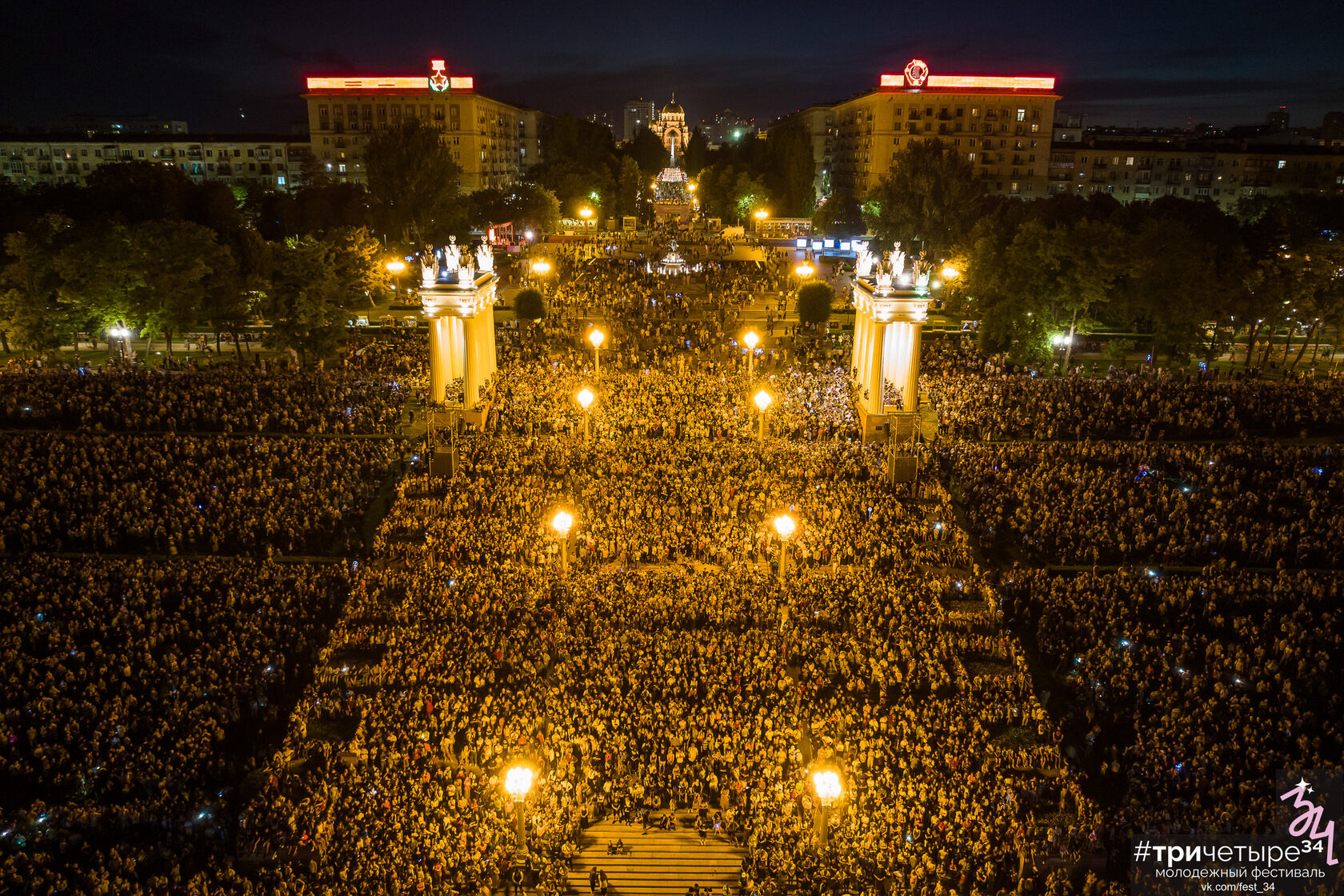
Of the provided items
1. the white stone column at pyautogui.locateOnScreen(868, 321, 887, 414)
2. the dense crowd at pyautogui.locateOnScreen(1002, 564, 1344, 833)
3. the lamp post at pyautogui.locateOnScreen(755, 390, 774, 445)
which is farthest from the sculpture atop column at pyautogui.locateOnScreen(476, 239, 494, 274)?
the dense crowd at pyautogui.locateOnScreen(1002, 564, 1344, 833)

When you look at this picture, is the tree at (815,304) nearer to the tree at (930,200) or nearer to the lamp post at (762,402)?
the lamp post at (762,402)

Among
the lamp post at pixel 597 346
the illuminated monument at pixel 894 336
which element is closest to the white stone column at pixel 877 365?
the illuminated monument at pixel 894 336

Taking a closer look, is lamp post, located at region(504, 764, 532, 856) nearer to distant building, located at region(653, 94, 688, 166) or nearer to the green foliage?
the green foliage

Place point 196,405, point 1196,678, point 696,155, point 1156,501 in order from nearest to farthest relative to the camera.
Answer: point 1196,678, point 1156,501, point 196,405, point 696,155

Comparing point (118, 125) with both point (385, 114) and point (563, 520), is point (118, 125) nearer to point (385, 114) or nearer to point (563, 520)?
point (385, 114)

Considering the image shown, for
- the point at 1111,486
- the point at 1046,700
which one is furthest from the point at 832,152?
the point at 1046,700

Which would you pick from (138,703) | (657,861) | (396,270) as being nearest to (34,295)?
(396,270)

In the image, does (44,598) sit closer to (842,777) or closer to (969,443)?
(842,777)
